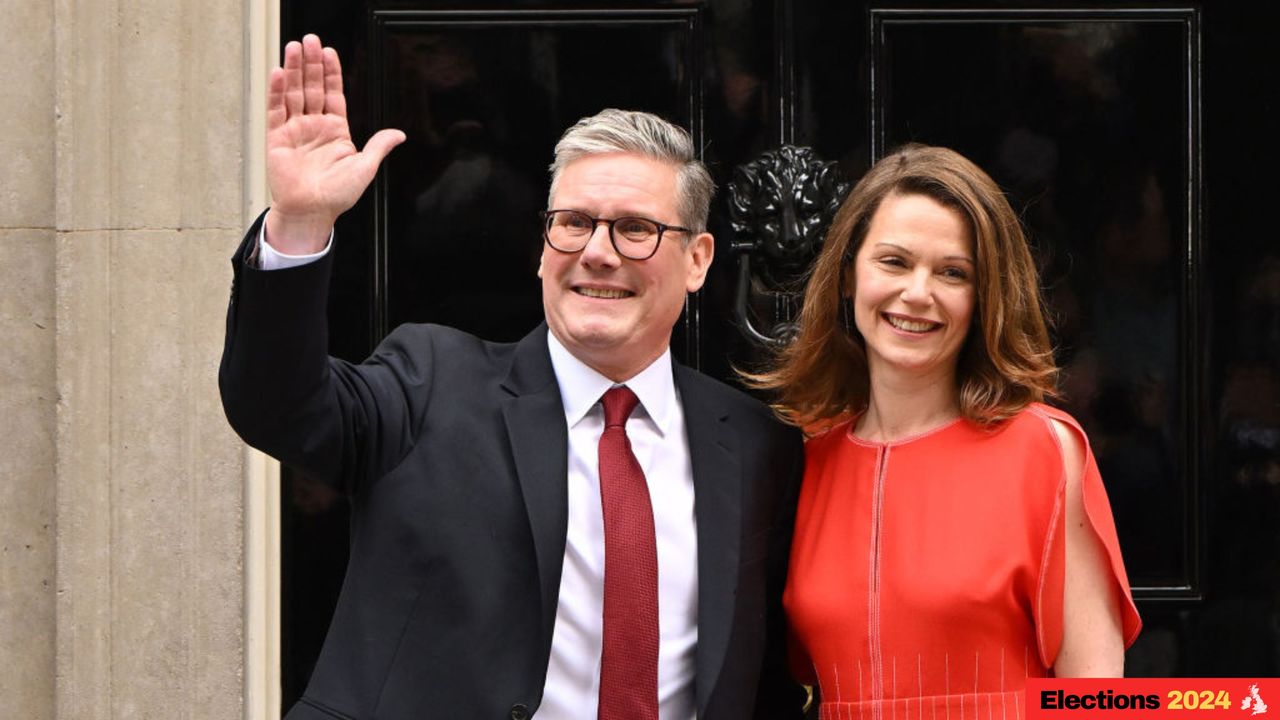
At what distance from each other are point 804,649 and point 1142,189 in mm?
1478

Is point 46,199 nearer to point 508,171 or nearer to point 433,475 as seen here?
point 508,171

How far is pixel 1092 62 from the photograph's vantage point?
3.61 m

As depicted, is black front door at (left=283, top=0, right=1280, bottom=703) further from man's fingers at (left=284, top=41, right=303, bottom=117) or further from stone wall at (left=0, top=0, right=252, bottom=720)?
man's fingers at (left=284, top=41, right=303, bottom=117)

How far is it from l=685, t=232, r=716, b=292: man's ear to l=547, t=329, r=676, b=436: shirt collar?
0.58ft

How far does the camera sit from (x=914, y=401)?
2859mm

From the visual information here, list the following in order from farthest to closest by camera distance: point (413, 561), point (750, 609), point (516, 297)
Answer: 1. point (516, 297)
2. point (750, 609)
3. point (413, 561)

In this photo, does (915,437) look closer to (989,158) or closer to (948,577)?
(948,577)

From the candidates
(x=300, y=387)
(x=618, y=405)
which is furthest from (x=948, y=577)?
(x=300, y=387)

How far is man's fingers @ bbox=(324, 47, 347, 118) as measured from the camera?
2283 millimetres

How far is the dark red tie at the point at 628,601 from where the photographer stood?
8.36ft

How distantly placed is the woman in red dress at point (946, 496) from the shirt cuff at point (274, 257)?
3.39ft

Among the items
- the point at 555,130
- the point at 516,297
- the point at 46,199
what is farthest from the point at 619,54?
the point at 46,199

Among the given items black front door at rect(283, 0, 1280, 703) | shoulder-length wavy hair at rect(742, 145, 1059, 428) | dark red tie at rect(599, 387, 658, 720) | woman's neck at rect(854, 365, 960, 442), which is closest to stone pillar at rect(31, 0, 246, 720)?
black front door at rect(283, 0, 1280, 703)

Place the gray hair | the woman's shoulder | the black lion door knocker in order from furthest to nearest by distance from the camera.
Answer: the black lion door knocker
the gray hair
the woman's shoulder
